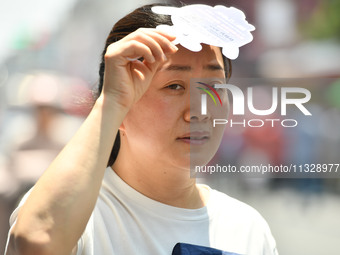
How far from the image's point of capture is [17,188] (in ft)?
8.64

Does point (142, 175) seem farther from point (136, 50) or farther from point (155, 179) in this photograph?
point (136, 50)

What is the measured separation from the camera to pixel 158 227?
3.78 feet

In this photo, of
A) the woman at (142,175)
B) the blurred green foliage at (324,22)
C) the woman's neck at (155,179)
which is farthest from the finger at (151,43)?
the blurred green foliage at (324,22)

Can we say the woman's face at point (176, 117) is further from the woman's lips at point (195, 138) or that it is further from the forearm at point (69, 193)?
the forearm at point (69, 193)

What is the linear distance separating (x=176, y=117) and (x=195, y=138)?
7 centimetres

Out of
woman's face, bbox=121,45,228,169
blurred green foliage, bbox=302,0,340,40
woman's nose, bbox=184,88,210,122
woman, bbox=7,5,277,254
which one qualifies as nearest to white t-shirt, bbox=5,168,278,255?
woman, bbox=7,5,277,254

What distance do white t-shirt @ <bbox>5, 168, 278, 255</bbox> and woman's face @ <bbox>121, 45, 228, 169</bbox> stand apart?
0.12 m

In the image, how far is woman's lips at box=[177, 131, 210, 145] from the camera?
3.80 feet

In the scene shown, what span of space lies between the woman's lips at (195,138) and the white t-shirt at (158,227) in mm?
181

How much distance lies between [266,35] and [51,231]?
19.7ft

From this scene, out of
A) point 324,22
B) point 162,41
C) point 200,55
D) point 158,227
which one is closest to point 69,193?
point 158,227

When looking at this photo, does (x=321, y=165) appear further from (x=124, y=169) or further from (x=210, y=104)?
(x=124, y=169)

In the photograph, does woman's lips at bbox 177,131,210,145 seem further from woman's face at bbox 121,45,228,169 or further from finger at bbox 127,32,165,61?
finger at bbox 127,32,165,61

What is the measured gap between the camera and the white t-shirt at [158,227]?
1092mm
